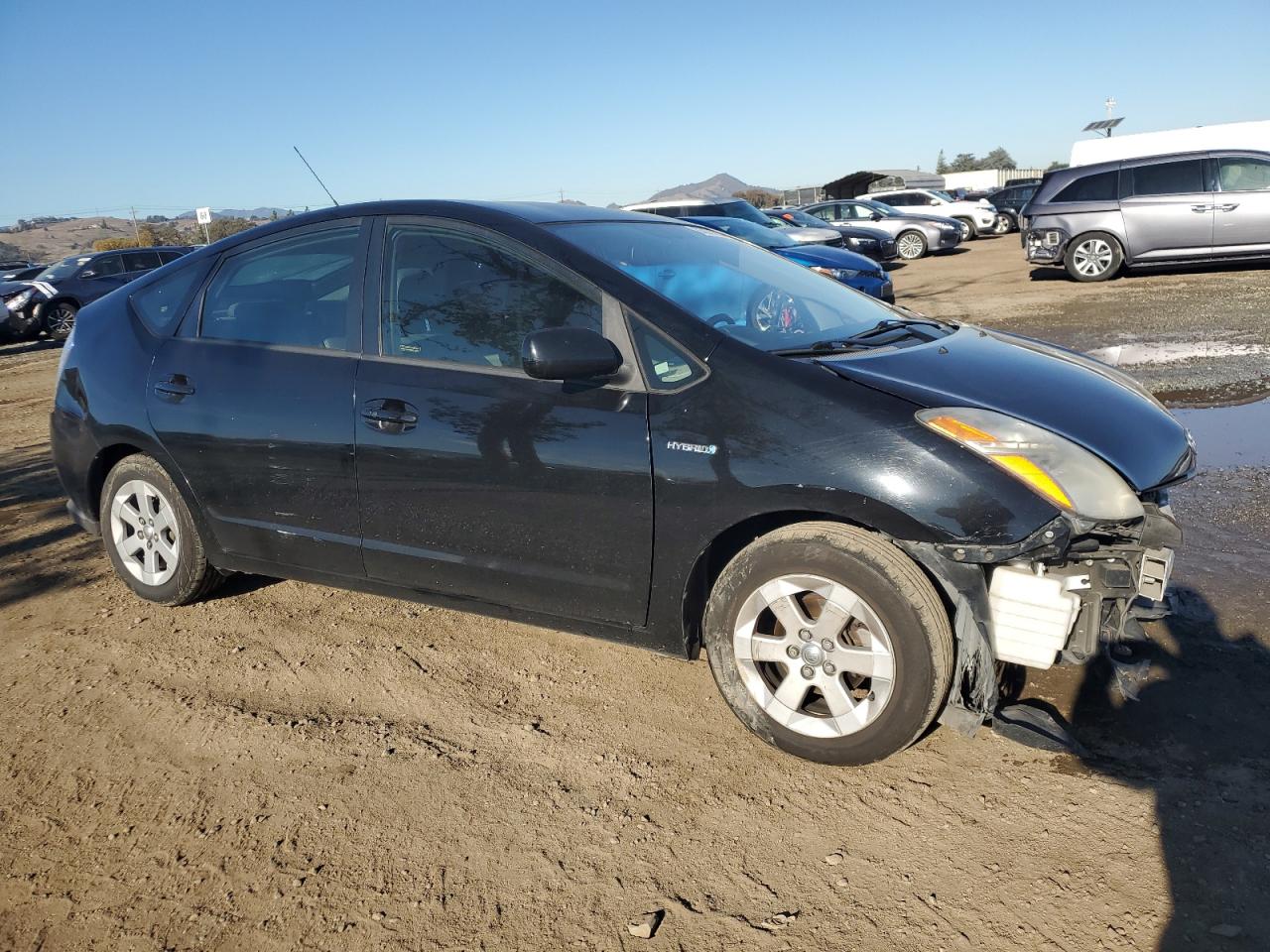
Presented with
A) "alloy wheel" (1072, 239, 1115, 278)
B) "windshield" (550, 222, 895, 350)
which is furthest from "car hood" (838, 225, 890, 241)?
"windshield" (550, 222, 895, 350)

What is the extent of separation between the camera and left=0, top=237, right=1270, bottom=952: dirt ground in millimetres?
2324

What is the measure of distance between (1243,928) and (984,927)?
1.78 feet

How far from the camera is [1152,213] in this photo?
14.0 meters

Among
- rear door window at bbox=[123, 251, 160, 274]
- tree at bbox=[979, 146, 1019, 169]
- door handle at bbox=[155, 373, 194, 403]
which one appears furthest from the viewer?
tree at bbox=[979, 146, 1019, 169]

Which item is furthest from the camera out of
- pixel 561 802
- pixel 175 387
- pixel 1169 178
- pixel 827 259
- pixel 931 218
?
pixel 931 218

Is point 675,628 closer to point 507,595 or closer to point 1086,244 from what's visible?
point 507,595

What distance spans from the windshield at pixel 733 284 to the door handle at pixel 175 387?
1704 millimetres

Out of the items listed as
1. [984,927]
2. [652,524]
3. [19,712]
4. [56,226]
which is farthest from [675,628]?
[56,226]

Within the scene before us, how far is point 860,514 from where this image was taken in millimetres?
2729

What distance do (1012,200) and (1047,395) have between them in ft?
101

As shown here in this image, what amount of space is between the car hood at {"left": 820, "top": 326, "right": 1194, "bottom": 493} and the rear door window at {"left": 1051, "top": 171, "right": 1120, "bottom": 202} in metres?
12.5

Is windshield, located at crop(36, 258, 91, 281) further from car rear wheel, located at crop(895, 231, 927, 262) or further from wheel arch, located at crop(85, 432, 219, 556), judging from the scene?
car rear wheel, located at crop(895, 231, 927, 262)

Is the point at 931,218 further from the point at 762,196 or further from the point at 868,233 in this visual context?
the point at 762,196

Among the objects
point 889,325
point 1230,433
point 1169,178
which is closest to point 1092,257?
point 1169,178
